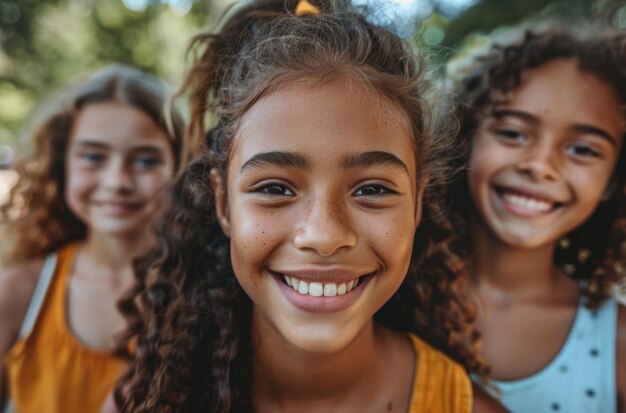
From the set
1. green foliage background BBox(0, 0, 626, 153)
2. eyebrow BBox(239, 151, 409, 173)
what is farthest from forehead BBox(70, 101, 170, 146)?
green foliage background BBox(0, 0, 626, 153)

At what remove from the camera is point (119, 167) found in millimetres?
2406

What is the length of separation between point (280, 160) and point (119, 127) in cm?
131

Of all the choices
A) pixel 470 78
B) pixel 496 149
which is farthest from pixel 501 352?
pixel 470 78

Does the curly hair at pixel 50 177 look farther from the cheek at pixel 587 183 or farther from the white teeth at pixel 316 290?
the cheek at pixel 587 183

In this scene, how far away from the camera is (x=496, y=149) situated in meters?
2.10

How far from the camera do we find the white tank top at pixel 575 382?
2.07m

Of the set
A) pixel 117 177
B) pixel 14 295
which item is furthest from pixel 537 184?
pixel 14 295

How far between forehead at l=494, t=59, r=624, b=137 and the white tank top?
77 centimetres

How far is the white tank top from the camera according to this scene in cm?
207

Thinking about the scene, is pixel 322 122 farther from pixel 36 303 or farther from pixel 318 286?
pixel 36 303

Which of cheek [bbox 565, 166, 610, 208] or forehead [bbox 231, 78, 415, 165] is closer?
forehead [bbox 231, 78, 415, 165]

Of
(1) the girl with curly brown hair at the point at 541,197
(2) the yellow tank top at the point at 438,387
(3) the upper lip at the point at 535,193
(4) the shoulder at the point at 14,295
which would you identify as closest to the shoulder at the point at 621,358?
(1) the girl with curly brown hair at the point at 541,197

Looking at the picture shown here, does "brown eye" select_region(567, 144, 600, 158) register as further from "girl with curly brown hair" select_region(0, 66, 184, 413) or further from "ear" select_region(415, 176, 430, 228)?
"girl with curly brown hair" select_region(0, 66, 184, 413)

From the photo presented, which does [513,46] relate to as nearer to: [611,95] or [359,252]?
[611,95]
